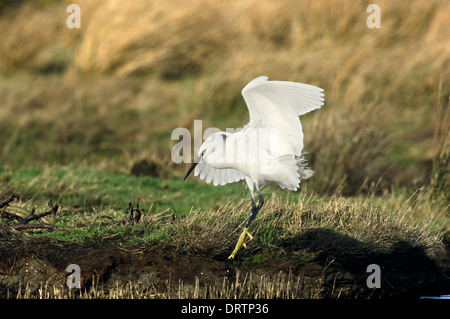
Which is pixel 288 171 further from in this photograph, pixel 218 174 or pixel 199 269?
pixel 199 269

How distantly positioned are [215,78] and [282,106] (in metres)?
7.64

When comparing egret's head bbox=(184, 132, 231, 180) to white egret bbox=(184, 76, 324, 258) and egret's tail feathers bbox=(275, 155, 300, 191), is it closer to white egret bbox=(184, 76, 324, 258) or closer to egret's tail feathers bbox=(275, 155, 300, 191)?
white egret bbox=(184, 76, 324, 258)

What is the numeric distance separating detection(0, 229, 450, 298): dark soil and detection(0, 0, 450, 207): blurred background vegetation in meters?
3.04

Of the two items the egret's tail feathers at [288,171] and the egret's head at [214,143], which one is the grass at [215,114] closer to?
the egret's tail feathers at [288,171]

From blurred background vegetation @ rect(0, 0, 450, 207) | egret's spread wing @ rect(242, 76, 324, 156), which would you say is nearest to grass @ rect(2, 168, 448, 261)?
egret's spread wing @ rect(242, 76, 324, 156)

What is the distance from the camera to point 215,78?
13898mm

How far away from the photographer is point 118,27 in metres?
15.4

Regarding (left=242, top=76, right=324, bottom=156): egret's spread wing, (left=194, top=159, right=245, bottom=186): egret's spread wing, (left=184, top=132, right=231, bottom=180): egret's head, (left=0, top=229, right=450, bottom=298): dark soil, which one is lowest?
(left=0, top=229, right=450, bottom=298): dark soil

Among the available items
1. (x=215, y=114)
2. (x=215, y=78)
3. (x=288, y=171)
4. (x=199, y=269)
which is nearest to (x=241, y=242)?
(x=199, y=269)

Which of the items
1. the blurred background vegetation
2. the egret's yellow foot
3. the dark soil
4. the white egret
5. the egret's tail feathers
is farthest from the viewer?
the blurred background vegetation

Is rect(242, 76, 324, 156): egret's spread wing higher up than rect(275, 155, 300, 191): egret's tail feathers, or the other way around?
rect(242, 76, 324, 156): egret's spread wing

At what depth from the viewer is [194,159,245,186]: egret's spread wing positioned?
7137 mm

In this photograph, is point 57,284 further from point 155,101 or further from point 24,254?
point 155,101

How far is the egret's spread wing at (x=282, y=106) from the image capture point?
6.16 meters
